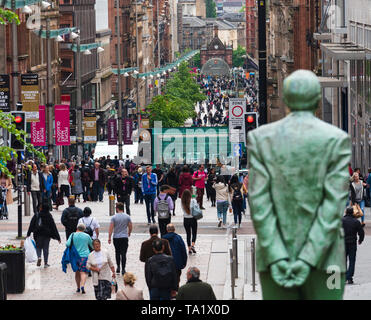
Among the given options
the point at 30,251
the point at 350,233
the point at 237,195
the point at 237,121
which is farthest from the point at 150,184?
the point at 350,233

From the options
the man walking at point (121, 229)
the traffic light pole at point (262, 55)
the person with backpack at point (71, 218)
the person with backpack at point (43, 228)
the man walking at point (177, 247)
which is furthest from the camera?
the traffic light pole at point (262, 55)

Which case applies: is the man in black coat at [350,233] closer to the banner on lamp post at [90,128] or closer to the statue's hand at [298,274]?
the statue's hand at [298,274]

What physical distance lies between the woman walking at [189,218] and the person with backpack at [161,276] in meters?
8.18

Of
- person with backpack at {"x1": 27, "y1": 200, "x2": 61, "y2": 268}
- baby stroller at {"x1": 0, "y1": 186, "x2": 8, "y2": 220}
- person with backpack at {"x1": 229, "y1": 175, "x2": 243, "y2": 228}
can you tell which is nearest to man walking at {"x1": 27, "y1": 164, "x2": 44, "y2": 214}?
baby stroller at {"x1": 0, "y1": 186, "x2": 8, "y2": 220}

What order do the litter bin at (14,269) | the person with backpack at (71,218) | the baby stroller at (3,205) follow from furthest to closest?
the baby stroller at (3,205) < the person with backpack at (71,218) < the litter bin at (14,269)

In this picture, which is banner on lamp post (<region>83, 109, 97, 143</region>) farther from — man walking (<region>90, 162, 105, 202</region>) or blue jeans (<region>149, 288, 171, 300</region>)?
blue jeans (<region>149, 288, 171, 300</region>)

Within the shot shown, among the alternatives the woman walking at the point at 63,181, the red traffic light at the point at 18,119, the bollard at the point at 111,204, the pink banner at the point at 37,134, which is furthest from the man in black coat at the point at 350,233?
the pink banner at the point at 37,134

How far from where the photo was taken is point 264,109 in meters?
25.9

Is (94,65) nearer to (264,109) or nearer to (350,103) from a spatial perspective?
(350,103)

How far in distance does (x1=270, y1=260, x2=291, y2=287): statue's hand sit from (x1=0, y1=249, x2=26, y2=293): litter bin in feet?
40.4

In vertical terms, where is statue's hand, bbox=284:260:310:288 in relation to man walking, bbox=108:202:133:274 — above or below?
above

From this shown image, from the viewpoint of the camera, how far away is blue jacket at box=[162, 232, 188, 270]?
1770 cm

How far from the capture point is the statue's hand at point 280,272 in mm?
7457
